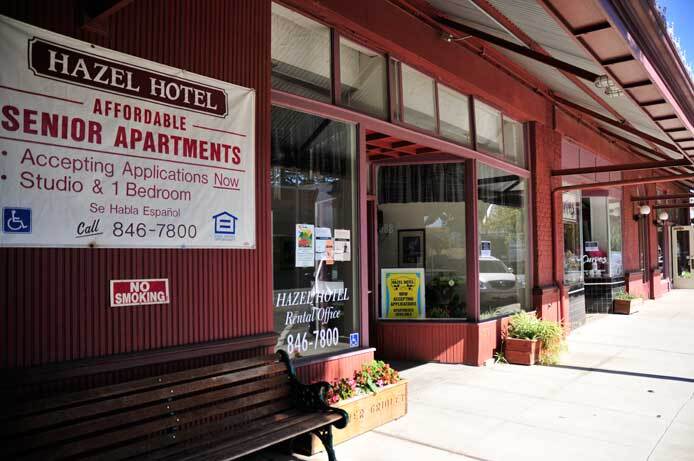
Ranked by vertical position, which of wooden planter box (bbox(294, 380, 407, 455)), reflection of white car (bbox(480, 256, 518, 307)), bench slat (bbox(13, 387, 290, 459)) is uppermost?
reflection of white car (bbox(480, 256, 518, 307))

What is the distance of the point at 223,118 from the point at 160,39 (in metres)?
0.69

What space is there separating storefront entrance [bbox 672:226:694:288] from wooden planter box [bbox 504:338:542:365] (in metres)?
18.5

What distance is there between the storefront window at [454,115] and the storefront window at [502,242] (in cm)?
67

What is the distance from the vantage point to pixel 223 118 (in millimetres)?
4090

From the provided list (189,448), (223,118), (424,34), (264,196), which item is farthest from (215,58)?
(424,34)

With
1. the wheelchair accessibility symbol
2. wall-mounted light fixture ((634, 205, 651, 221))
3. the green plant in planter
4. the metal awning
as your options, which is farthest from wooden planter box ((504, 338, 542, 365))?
wall-mounted light fixture ((634, 205, 651, 221))

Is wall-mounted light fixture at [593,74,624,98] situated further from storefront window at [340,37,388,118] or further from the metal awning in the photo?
storefront window at [340,37,388,118]

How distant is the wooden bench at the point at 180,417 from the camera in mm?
2857

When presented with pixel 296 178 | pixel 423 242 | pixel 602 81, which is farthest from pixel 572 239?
pixel 296 178

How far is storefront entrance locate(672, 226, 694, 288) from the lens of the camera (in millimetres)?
22422

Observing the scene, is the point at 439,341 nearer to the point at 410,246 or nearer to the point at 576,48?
the point at 410,246

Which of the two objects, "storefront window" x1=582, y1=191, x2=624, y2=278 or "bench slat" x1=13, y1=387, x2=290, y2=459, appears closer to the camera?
"bench slat" x1=13, y1=387, x2=290, y2=459

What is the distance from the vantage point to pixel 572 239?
38.5 feet

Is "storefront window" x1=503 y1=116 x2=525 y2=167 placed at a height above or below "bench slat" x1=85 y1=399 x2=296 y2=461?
above
